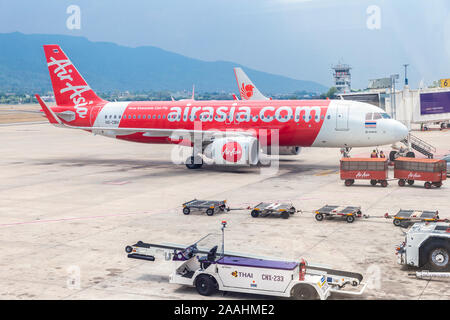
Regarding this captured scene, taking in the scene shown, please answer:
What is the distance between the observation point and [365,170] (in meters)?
31.7

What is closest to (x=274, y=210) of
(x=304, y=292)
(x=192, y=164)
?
(x=304, y=292)

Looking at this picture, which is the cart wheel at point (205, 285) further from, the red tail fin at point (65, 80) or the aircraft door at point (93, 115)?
the red tail fin at point (65, 80)

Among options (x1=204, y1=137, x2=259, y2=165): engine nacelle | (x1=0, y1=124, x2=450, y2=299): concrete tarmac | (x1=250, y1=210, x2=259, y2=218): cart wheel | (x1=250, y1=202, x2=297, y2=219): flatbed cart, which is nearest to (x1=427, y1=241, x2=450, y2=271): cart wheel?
(x1=0, y1=124, x2=450, y2=299): concrete tarmac

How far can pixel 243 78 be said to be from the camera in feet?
237

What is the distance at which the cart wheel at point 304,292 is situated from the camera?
13797 mm

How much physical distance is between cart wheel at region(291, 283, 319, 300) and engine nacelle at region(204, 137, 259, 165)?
22.2 m

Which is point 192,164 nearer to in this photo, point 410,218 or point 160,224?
point 160,224

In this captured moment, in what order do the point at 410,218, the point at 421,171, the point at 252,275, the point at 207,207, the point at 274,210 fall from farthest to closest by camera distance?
the point at 421,171
the point at 207,207
the point at 274,210
the point at 410,218
the point at 252,275

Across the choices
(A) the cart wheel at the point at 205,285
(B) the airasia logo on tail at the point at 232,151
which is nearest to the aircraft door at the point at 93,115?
(B) the airasia logo on tail at the point at 232,151

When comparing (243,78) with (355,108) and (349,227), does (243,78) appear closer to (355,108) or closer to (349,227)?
(355,108)

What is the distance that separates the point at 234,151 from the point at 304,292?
22550 millimetres

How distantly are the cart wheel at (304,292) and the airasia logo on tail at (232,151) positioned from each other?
2226cm

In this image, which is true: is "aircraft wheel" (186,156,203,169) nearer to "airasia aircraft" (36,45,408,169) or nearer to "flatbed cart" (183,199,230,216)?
"airasia aircraft" (36,45,408,169)

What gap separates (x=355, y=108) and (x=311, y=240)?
1869 centimetres
